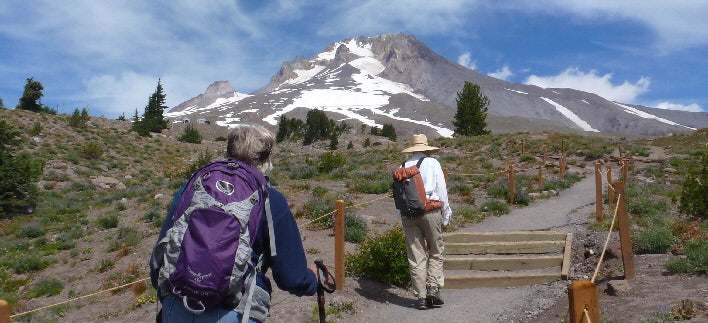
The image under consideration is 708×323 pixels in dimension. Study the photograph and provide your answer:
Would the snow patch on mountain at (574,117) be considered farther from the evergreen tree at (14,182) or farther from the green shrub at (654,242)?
the green shrub at (654,242)

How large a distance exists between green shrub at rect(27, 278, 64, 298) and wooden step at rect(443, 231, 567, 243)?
6940 mm

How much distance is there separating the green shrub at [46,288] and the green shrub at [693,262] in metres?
9.51

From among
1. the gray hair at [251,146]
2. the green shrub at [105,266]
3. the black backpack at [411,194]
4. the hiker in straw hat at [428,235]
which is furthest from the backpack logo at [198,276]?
the green shrub at [105,266]

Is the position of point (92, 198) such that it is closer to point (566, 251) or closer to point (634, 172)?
point (566, 251)

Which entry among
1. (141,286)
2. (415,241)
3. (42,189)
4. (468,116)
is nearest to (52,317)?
(141,286)

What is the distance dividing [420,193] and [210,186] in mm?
3669

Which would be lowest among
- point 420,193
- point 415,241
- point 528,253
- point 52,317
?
point 52,317

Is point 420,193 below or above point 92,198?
above

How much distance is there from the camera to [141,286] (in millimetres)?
7605

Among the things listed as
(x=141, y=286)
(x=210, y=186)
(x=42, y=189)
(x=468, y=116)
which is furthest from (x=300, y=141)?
(x=210, y=186)

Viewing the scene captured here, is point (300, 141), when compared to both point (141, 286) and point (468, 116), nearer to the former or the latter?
point (468, 116)

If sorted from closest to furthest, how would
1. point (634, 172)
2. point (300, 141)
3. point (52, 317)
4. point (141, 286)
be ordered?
point (52, 317)
point (141, 286)
point (634, 172)
point (300, 141)

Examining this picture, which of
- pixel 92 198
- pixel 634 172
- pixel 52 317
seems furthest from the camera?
pixel 634 172

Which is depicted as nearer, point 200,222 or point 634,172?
point 200,222
